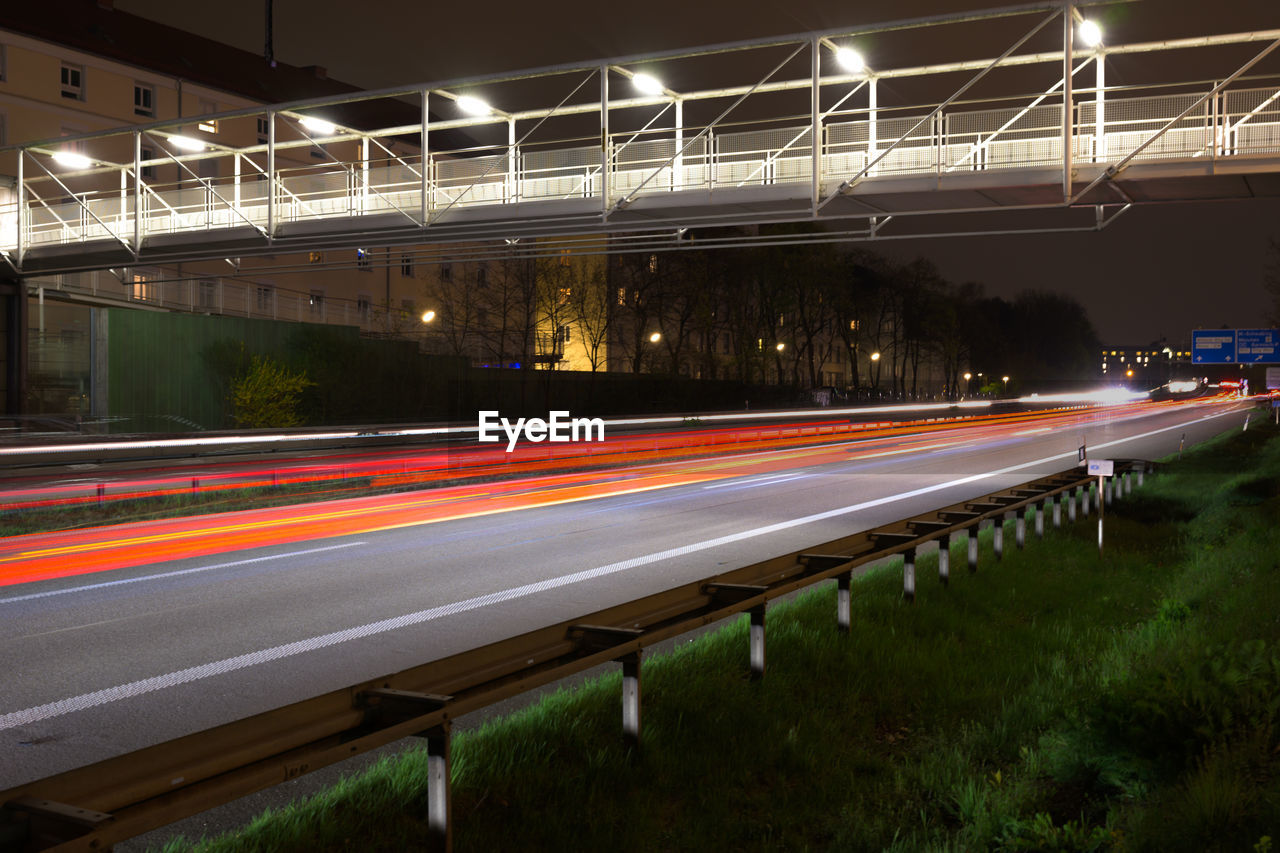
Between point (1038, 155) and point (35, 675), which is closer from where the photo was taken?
point (35, 675)

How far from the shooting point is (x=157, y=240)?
106 feet

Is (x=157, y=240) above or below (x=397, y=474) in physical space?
above

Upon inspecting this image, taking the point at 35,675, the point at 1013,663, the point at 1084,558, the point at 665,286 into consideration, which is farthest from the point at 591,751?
the point at 665,286

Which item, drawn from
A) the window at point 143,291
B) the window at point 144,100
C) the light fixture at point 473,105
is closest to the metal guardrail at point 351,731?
the light fixture at point 473,105

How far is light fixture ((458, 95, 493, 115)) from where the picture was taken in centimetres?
2822

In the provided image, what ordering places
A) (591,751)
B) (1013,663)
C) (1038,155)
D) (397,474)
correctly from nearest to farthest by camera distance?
(591,751), (1013,663), (397,474), (1038,155)

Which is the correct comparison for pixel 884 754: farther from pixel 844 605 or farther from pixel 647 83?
pixel 647 83

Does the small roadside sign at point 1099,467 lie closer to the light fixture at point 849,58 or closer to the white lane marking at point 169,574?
the white lane marking at point 169,574

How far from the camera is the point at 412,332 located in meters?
52.4

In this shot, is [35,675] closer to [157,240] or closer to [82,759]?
[82,759]

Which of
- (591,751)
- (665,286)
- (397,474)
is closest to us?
(591,751)

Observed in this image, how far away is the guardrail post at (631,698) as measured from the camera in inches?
200

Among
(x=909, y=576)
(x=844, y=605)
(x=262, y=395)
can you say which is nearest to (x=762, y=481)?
(x=909, y=576)

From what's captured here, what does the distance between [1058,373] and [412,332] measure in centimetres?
12556
